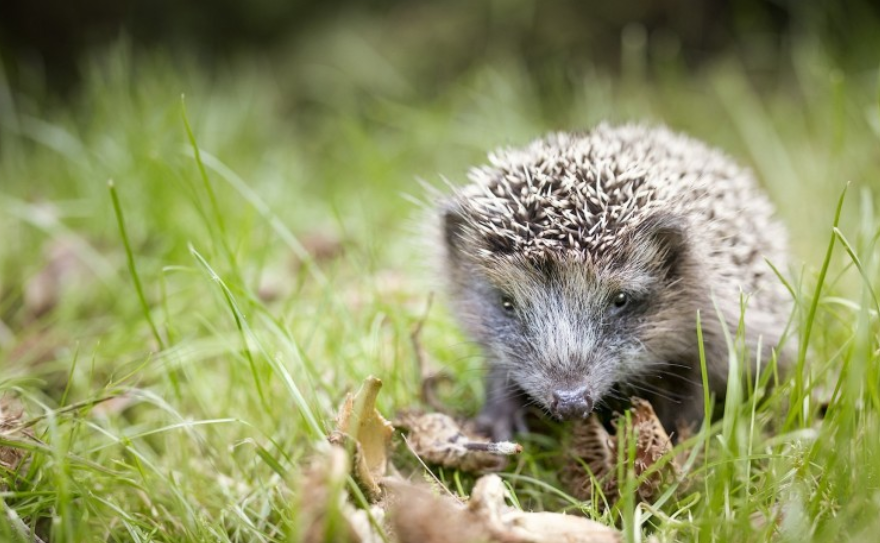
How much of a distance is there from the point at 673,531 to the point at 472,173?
5.31 feet

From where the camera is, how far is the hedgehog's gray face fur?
8.51 feet

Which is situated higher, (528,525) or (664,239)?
(664,239)

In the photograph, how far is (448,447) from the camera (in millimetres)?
2525

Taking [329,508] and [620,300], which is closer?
[329,508]

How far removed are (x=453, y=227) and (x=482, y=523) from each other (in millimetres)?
1440

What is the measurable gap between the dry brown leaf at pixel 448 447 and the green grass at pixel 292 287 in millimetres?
81

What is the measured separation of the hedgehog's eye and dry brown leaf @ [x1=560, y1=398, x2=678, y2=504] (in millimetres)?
357

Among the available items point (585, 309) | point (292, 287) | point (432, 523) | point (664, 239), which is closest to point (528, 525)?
point (432, 523)

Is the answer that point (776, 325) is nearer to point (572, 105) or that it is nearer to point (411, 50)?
point (572, 105)

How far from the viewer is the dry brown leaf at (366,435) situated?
2141 mm

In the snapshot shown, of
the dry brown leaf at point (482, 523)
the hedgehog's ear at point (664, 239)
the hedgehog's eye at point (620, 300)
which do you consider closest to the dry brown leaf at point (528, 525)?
the dry brown leaf at point (482, 523)

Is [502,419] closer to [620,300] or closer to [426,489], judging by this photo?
[620,300]

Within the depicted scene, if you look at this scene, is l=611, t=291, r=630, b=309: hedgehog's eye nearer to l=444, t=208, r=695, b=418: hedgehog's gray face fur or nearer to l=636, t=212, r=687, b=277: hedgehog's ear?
l=444, t=208, r=695, b=418: hedgehog's gray face fur

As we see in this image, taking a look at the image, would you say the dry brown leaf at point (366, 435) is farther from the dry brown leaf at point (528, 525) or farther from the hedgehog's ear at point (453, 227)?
the hedgehog's ear at point (453, 227)
